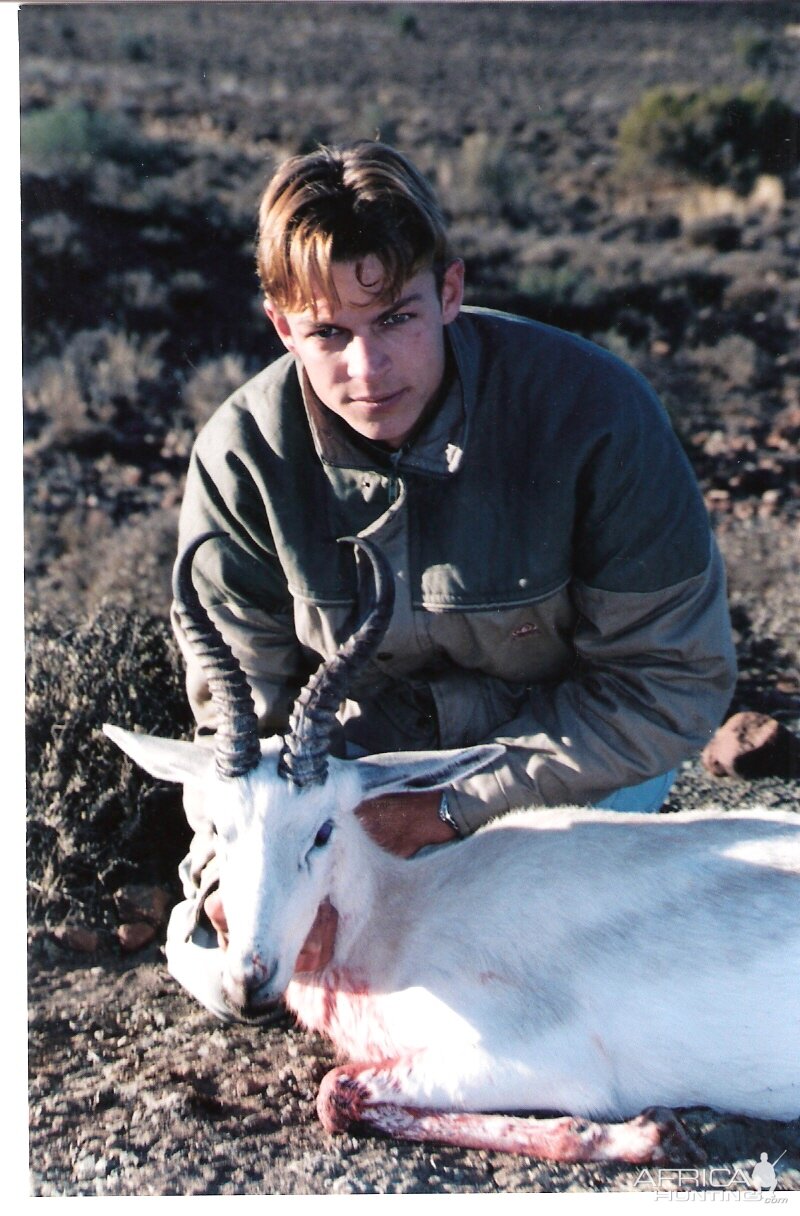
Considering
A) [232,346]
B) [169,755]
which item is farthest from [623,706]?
[232,346]

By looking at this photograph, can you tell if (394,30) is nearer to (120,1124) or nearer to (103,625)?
(103,625)

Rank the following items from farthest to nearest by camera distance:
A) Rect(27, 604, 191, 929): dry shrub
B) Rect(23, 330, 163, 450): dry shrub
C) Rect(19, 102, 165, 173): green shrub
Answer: Rect(19, 102, 165, 173): green shrub, Rect(23, 330, 163, 450): dry shrub, Rect(27, 604, 191, 929): dry shrub

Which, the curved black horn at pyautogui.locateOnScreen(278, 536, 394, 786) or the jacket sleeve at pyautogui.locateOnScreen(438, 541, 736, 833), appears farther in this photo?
the jacket sleeve at pyautogui.locateOnScreen(438, 541, 736, 833)

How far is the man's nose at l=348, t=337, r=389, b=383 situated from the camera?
14.4 ft

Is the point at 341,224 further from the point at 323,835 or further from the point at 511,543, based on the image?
the point at 323,835

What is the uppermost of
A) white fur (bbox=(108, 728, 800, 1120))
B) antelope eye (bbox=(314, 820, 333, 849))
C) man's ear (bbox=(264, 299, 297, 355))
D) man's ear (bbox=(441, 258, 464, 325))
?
man's ear (bbox=(441, 258, 464, 325))

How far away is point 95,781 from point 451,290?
3189mm

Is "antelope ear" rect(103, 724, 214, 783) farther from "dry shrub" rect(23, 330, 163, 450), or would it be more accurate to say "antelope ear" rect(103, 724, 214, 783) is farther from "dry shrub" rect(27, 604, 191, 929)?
"dry shrub" rect(23, 330, 163, 450)

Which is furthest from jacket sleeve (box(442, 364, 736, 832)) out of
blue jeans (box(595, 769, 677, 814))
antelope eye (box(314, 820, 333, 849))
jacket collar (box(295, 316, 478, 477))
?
antelope eye (box(314, 820, 333, 849))

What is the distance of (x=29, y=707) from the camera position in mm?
6418

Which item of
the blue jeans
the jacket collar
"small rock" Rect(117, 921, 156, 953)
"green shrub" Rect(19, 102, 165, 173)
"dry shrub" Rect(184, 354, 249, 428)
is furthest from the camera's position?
"green shrub" Rect(19, 102, 165, 173)

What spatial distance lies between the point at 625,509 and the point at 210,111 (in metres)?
16.6

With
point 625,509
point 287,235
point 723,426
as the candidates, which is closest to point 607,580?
point 625,509

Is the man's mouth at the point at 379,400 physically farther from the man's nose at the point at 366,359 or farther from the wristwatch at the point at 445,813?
the wristwatch at the point at 445,813
